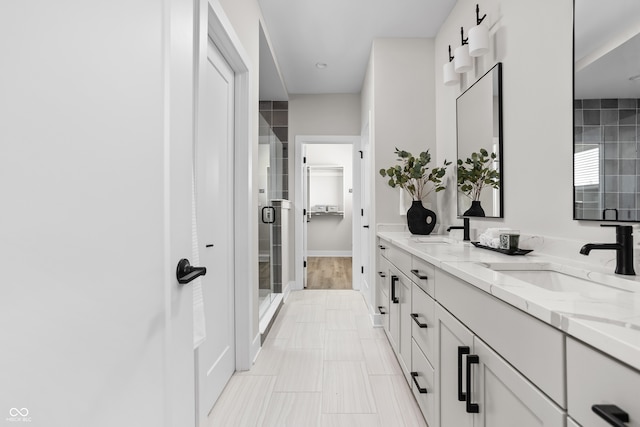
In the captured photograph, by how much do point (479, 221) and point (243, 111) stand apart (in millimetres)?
1768

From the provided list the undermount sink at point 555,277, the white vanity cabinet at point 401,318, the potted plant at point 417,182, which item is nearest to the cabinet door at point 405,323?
the white vanity cabinet at point 401,318

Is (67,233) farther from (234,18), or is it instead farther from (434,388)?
(234,18)

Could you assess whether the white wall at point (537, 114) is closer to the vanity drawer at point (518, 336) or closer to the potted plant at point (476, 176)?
the potted plant at point (476, 176)

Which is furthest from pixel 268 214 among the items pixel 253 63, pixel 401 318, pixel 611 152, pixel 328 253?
pixel 328 253

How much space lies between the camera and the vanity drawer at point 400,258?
1.91m

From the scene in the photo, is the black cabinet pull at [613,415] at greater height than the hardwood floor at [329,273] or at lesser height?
greater

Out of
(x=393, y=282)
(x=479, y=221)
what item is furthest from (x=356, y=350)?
(x=479, y=221)

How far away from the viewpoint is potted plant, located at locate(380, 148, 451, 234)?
2.67 metres

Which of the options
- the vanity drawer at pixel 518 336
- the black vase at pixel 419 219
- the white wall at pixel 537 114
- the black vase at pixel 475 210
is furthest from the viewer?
the black vase at pixel 419 219

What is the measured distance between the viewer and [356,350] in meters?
2.48

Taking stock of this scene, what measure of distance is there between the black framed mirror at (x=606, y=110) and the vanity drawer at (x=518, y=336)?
638 mm

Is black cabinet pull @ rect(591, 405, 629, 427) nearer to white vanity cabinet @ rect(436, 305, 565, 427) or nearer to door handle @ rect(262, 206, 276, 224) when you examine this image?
white vanity cabinet @ rect(436, 305, 565, 427)

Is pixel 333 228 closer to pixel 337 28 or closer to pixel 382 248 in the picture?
pixel 382 248

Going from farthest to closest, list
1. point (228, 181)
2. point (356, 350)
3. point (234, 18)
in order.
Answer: point (356, 350)
point (228, 181)
point (234, 18)
